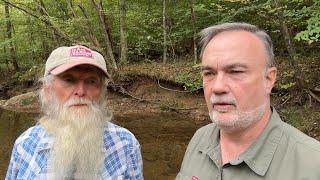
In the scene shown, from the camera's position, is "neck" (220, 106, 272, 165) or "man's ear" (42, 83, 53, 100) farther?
"man's ear" (42, 83, 53, 100)

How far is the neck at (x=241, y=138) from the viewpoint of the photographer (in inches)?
85.7

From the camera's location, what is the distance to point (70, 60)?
9.61ft

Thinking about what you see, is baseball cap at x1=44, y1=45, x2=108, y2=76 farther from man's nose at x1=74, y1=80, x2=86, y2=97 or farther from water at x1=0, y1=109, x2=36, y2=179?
water at x1=0, y1=109, x2=36, y2=179

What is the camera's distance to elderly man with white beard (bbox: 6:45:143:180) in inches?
118

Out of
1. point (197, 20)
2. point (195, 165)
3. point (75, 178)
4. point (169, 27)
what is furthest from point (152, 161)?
point (169, 27)

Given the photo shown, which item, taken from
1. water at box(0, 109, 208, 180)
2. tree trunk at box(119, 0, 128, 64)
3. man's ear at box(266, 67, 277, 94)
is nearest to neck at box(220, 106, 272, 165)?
man's ear at box(266, 67, 277, 94)

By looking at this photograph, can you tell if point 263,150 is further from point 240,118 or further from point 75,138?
point 75,138

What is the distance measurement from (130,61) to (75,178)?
16469mm

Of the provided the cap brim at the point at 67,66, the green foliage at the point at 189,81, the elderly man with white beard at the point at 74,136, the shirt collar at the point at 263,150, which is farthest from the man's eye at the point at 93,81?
the green foliage at the point at 189,81

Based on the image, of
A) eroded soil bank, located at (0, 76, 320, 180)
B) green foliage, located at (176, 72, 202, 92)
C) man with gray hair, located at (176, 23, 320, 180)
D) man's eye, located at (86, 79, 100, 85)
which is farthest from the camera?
green foliage, located at (176, 72, 202, 92)

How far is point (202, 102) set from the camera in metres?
13.7

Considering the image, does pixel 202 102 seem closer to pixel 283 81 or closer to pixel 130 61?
pixel 283 81

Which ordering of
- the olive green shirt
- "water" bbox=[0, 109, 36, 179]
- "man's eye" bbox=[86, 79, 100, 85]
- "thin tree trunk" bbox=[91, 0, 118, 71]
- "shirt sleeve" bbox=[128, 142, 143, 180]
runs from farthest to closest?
"thin tree trunk" bbox=[91, 0, 118, 71], "water" bbox=[0, 109, 36, 179], "shirt sleeve" bbox=[128, 142, 143, 180], "man's eye" bbox=[86, 79, 100, 85], the olive green shirt

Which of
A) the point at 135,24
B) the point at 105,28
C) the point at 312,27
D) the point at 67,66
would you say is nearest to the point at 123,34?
the point at 105,28
